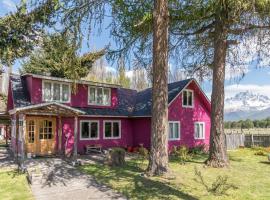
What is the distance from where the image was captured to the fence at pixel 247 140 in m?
29.5

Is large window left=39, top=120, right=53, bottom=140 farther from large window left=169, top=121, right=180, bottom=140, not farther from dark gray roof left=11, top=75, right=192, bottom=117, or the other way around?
large window left=169, top=121, right=180, bottom=140

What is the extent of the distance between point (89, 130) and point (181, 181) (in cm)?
1175

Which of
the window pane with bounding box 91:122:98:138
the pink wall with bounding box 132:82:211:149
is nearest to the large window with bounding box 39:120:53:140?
the window pane with bounding box 91:122:98:138

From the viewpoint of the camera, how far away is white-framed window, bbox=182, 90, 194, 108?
25747 mm

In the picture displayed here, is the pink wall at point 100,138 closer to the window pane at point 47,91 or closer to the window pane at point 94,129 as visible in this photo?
the window pane at point 94,129

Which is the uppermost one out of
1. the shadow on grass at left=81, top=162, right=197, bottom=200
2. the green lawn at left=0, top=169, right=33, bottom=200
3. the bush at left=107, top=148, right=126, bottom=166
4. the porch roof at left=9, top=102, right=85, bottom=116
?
the porch roof at left=9, top=102, right=85, bottom=116

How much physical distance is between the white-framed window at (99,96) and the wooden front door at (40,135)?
141 inches

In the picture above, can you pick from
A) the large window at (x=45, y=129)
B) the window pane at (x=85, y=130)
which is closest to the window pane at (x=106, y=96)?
the window pane at (x=85, y=130)

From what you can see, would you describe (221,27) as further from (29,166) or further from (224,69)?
(29,166)

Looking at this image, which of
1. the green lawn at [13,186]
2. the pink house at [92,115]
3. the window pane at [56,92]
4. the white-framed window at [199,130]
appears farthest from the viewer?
the white-framed window at [199,130]

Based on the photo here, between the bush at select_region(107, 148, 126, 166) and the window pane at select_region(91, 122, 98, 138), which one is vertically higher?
the window pane at select_region(91, 122, 98, 138)

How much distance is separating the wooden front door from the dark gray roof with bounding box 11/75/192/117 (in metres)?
1.47

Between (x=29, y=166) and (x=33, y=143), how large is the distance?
5014mm

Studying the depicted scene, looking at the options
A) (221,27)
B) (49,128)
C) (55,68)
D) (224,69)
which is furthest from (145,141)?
(55,68)
